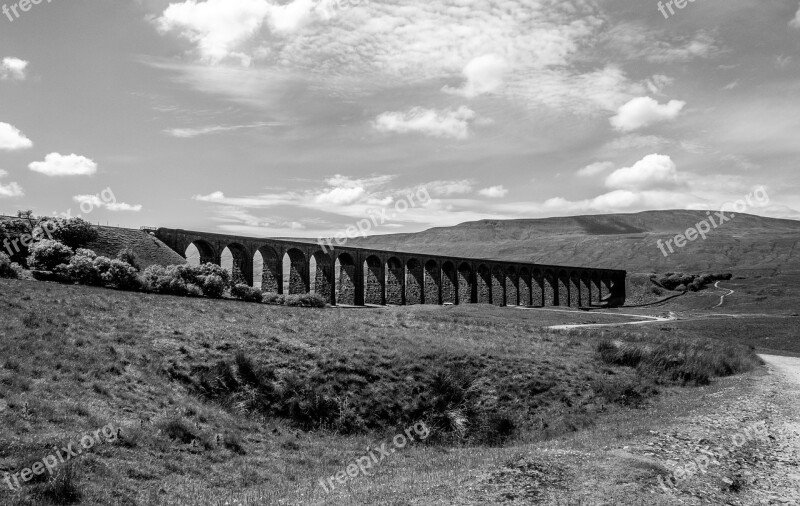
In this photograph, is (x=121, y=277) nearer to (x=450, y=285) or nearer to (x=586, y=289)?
(x=450, y=285)

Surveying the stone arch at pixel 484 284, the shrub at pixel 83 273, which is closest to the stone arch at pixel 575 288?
the stone arch at pixel 484 284

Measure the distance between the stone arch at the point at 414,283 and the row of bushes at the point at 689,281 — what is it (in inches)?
2491

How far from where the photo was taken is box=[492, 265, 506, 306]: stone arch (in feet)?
360

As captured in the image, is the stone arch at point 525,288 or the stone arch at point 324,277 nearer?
the stone arch at point 324,277

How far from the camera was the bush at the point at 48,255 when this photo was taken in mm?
37781

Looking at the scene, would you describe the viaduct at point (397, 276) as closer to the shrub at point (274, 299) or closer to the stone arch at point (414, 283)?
the stone arch at point (414, 283)

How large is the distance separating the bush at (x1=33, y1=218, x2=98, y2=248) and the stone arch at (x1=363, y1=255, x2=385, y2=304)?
43.6m

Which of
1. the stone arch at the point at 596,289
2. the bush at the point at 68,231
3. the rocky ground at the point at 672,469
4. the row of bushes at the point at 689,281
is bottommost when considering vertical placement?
the stone arch at the point at 596,289

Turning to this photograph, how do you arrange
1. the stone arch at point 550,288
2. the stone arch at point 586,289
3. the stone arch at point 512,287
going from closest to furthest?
the stone arch at point 512,287
the stone arch at point 550,288
the stone arch at point 586,289

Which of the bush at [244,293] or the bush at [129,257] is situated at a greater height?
the bush at [129,257]

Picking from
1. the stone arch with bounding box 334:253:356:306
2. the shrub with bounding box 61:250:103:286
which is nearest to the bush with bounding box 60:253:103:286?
the shrub with bounding box 61:250:103:286

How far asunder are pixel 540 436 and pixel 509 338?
11.6 m

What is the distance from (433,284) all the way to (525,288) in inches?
1476

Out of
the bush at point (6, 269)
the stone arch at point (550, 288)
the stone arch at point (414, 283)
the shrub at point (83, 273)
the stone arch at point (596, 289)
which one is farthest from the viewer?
the stone arch at point (596, 289)
